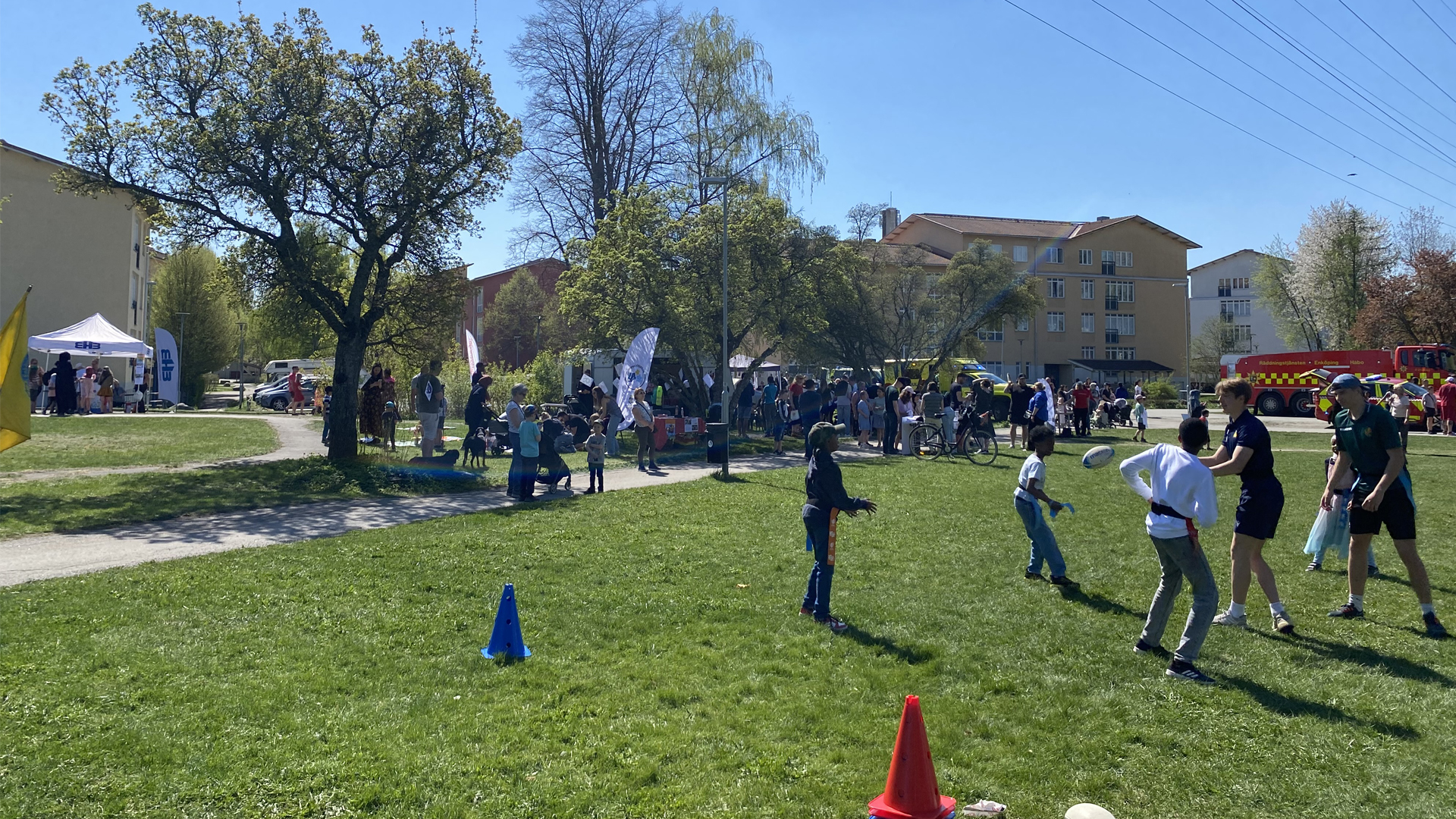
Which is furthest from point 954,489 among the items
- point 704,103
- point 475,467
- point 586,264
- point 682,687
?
point 704,103

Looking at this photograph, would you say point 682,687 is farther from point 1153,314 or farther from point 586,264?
point 1153,314

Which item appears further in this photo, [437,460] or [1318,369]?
[1318,369]

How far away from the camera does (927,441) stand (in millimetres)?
21453

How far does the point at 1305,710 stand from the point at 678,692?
140 inches

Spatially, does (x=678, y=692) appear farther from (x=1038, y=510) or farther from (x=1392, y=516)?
(x=1392, y=516)

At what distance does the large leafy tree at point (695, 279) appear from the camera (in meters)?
25.2

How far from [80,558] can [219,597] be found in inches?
113

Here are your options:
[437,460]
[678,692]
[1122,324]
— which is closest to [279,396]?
[437,460]

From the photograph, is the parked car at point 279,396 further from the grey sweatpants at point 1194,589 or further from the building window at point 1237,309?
the building window at point 1237,309

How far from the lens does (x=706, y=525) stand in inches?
461

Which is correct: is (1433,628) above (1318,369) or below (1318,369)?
below

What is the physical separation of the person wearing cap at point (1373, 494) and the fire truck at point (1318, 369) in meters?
31.8

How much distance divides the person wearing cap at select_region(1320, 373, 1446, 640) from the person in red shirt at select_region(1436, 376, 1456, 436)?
2776 centimetres

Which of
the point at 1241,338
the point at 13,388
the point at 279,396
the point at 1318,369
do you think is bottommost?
the point at 13,388
